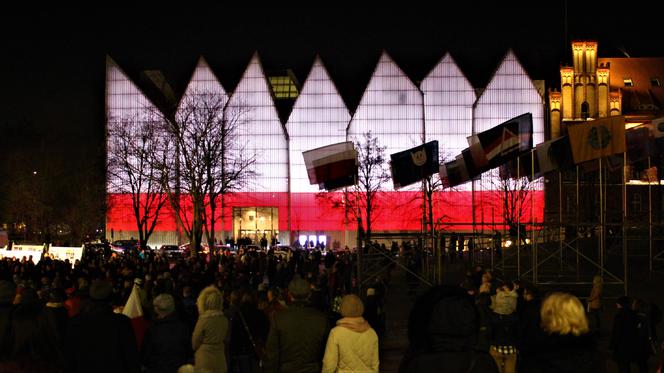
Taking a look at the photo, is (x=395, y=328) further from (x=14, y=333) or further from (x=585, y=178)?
(x=585, y=178)

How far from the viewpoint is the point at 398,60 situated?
85.3 metres

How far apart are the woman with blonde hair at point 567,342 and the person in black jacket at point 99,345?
3888mm

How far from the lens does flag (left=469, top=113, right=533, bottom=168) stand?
96.4 ft

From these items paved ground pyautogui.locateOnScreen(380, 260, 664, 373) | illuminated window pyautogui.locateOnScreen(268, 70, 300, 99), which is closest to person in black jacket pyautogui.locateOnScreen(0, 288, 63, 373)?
paved ground pyautogui.locateOnScreen(380, 260, 664, 373)

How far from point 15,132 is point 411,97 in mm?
39456

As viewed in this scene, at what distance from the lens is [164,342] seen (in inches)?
371

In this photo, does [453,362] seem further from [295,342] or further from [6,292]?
[6,292]

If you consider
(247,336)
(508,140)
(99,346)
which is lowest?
(247,336)

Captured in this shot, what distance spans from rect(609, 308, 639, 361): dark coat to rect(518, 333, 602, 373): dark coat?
28.6 ft

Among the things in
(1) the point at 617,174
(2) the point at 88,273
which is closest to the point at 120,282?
(2) the point at 88,273

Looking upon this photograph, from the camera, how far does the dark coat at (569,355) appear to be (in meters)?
5.66

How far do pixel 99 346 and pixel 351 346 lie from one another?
2.13m

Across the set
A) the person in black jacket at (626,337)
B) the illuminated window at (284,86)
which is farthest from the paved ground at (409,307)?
the illuminated window at (284,86)

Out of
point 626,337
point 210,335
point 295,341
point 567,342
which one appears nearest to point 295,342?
point 295,341
